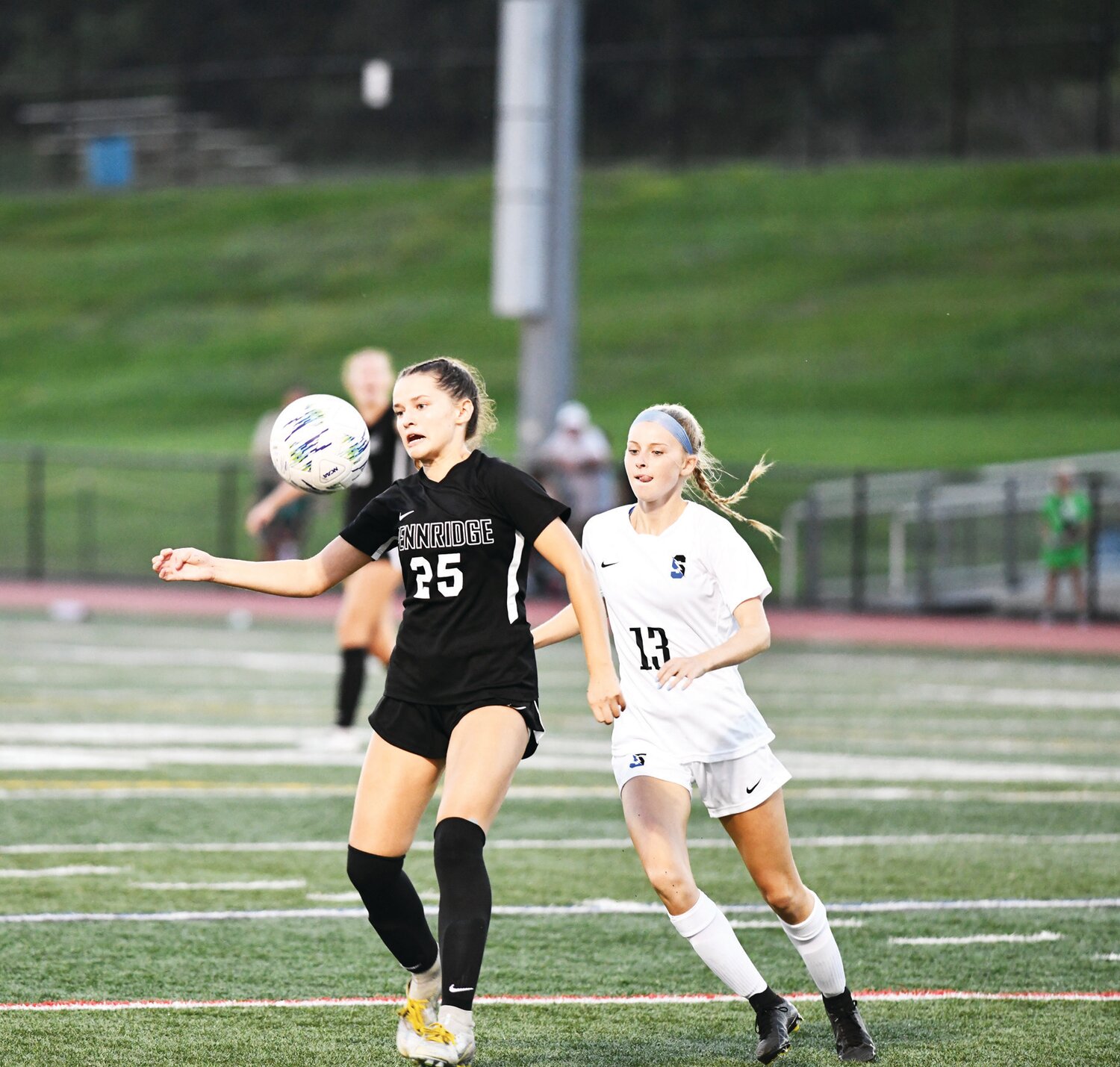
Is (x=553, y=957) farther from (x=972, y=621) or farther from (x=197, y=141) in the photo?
(x=197, y=141)

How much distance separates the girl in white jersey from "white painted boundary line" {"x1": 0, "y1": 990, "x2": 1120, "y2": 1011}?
2.56 feet

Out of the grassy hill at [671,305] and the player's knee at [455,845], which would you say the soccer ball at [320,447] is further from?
the grassy hill at [671,305]

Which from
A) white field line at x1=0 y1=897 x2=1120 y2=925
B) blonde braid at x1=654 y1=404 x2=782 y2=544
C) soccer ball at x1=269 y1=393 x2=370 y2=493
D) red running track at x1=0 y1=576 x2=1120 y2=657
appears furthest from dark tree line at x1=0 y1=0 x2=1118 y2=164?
Result: soccer ball at x1=269 y1=393 x2=370 y2=493

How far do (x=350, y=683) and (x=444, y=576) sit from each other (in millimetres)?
6010

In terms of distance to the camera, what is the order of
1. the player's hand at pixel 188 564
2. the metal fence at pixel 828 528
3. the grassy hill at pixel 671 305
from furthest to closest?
the grassy hill at pixel 671 305
the metal fence at pixel 828 528
the player's hand at pixel 188 564

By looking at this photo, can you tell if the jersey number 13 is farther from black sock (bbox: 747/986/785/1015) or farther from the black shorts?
black sock (bbox: 747/986/785/1015)

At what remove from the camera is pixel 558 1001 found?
6.47m

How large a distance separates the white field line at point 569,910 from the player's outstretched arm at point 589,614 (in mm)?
2462

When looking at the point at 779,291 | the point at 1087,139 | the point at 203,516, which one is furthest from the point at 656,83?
the point at 203,516

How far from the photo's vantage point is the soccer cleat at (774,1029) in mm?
5637

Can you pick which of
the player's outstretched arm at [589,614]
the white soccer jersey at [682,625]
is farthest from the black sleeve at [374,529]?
the white soccer jersey at [682,625]

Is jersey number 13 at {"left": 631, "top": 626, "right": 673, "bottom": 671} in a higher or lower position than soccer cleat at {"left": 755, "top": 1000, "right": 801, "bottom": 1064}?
higher

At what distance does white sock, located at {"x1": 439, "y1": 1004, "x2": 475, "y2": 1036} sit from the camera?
5289mm

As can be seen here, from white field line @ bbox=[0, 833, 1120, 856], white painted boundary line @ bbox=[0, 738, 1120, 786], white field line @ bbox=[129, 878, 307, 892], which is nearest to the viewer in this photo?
white field line @ bbox=[129, 878, 307, 892]
